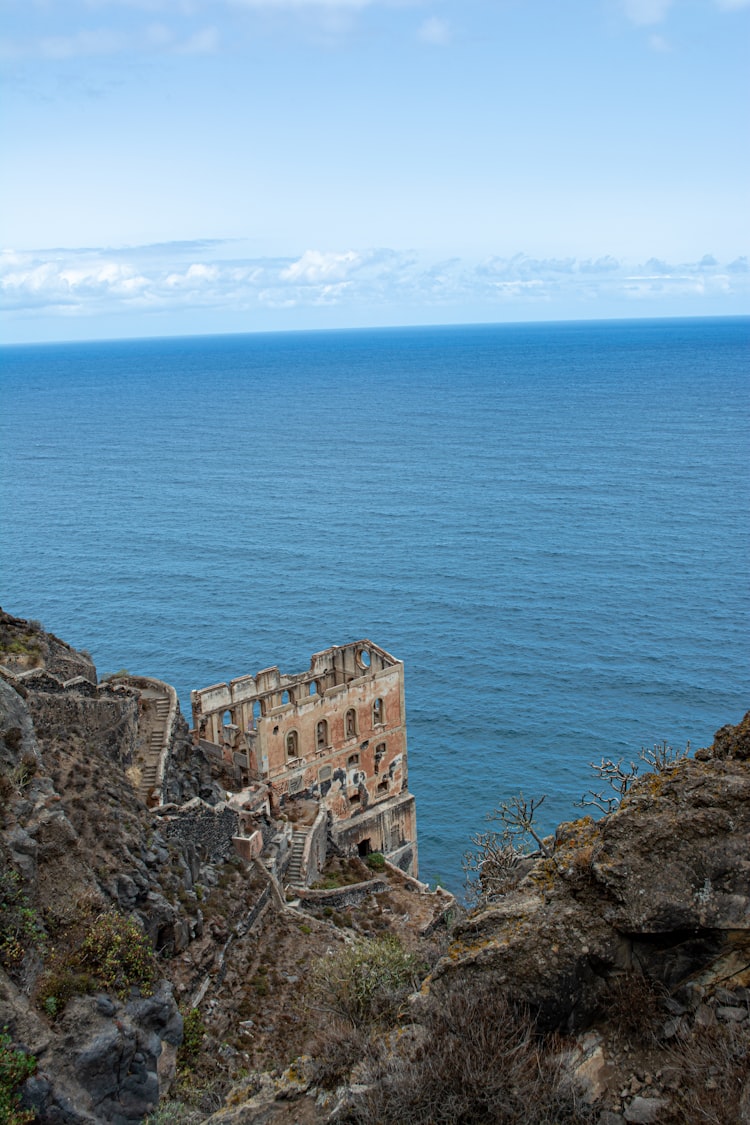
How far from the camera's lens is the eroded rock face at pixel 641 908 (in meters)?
16.2

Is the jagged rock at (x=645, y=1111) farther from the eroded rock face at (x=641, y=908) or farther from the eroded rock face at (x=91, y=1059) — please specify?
the eroded rock face at (x=91, y=1059)

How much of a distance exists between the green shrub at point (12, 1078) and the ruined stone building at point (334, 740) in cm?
3267

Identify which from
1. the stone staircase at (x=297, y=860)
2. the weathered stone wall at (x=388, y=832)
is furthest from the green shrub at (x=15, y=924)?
the weathered stone wall at (x=388, y=832)

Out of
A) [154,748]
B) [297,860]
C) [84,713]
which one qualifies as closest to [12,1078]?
[84,713]

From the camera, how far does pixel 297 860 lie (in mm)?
51250

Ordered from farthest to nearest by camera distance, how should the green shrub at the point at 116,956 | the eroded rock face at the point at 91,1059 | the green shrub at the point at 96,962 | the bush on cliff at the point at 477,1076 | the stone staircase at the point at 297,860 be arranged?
1. the stone staircase at the point at 297,860
2. the green shrub at the point at 116,956
3. the green shrub at the point at 96,962
4. the eroded rock face at the point at 91,1059
5. the bush on cliff at the point at 477,1076

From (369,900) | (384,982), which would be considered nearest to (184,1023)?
(384,982)

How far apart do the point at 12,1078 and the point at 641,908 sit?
15430 mm

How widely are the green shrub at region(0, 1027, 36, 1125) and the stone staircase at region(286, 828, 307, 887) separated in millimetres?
26281

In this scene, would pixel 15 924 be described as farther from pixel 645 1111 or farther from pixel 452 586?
pixel 452 586

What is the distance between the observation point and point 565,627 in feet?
323

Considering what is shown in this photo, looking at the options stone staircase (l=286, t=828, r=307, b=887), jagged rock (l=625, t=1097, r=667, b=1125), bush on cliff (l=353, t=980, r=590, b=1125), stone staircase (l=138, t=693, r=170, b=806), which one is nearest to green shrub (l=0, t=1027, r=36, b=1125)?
bush on cliff (l=353, t=980, r=590, b=1125)

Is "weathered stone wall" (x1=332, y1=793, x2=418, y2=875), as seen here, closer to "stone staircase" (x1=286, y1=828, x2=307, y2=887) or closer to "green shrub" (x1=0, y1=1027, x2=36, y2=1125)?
"stone staircase" (x1=286, y1=828, x2=307, y2=887)

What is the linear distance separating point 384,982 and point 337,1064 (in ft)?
13.7
